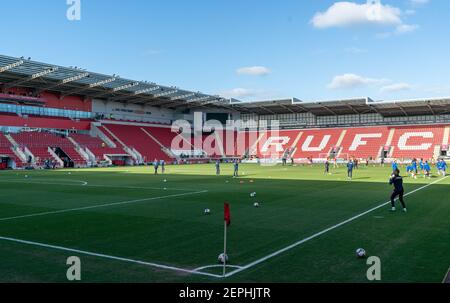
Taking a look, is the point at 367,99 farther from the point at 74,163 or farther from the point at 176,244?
the point at 176,244

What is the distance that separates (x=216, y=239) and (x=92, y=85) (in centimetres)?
6071

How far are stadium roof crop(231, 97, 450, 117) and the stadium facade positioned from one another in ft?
0.65

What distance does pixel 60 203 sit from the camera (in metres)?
19.4

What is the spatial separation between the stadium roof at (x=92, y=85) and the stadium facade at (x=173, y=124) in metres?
0.18

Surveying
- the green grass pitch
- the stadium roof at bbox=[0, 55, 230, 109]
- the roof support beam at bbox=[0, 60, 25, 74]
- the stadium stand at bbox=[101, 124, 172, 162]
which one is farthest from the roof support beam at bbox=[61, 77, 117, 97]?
the green grass pitch

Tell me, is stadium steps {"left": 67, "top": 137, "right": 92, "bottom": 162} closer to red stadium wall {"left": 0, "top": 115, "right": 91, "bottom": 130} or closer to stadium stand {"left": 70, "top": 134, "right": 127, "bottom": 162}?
stadium stand {"left": 70, "top": 134, "right": 127, "bottom": 162}

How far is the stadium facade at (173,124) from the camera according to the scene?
6316 centimetres

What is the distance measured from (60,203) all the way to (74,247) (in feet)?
31.8

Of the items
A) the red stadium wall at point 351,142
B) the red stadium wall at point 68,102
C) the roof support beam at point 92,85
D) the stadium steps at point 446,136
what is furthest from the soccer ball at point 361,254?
the stadium steps at point 446,136

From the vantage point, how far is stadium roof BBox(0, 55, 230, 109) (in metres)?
55.9

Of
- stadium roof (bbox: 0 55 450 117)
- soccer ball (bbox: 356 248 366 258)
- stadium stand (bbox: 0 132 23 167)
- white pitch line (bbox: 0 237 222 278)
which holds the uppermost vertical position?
stadium roof (bbox: 0 55 450 117)

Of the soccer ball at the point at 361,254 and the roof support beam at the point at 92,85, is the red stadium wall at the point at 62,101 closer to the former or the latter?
the roof support beam at the point at 92,85

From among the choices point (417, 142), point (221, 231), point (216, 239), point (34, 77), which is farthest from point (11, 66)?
point (417, 142)
